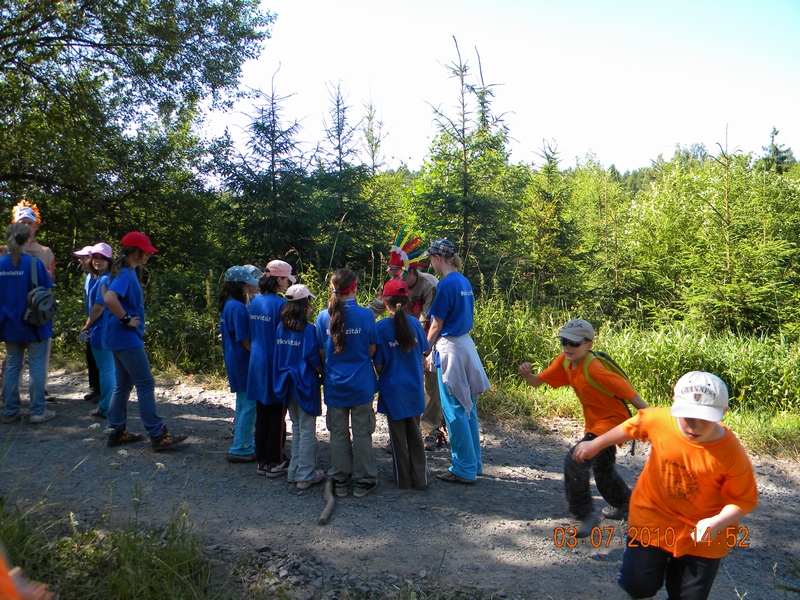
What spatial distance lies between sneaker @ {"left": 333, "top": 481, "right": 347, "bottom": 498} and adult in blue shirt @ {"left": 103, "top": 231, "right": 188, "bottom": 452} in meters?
1.77

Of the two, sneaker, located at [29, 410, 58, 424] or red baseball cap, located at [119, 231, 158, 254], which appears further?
sneaker, located at [29, 410, 58, 424]

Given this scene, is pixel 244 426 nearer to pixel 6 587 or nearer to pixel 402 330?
pixel 402 330

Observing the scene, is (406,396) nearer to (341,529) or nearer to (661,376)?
(341,529)

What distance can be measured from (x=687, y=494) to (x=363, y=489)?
2.77 m

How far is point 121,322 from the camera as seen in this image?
5465 millimetres

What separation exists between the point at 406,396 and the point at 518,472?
1.45 meters

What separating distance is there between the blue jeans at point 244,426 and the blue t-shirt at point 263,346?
27 cm

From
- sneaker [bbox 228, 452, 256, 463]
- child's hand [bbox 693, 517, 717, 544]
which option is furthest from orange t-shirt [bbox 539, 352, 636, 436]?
sneaker [bbox 228, 452, 256, 463]

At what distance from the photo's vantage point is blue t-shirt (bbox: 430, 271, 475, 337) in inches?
207

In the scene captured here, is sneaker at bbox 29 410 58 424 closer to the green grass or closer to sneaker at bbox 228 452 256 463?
sneaker at bbox 228 452 256 463

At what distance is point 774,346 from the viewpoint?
8.27 m

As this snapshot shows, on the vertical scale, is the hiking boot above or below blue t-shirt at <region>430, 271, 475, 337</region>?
below

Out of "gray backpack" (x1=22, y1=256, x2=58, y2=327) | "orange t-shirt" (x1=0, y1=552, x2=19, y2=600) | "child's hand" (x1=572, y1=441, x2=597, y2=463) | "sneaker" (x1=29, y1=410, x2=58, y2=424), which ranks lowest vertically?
"sneaker" (x1=29, y1=410, x2=58, y2=424)

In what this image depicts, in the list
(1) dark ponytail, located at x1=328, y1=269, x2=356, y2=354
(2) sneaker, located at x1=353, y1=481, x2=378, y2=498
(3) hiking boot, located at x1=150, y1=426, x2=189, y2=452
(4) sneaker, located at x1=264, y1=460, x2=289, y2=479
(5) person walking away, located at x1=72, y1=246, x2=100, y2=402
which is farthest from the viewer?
(5) person walking away, located at x1=72, y1=246, x2=100, y2=402
